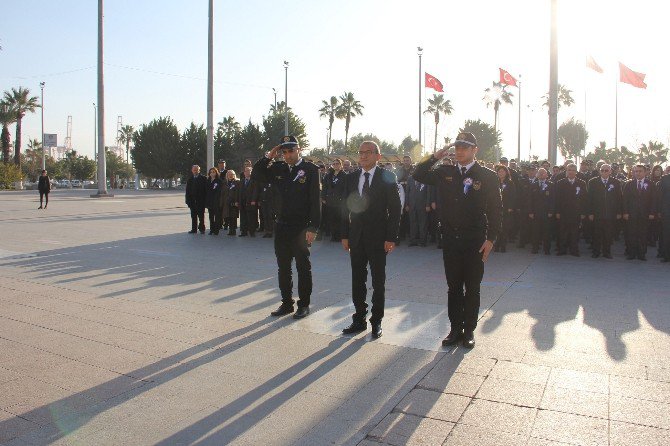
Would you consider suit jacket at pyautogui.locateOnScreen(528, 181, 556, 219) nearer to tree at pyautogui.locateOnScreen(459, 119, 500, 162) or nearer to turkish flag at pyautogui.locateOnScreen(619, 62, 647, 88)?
turkish flag at pyautogui.locateOnScreen(619, 62, 647, 88)

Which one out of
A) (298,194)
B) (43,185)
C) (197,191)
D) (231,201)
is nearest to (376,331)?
(298,194)

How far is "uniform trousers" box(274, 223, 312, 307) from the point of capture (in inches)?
263

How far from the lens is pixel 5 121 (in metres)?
70.2

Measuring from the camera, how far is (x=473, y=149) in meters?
5.52

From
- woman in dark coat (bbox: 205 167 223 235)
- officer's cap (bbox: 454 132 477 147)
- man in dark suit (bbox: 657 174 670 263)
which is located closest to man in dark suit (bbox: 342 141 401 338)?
officer's cap (bbox: 454 132 477 147)

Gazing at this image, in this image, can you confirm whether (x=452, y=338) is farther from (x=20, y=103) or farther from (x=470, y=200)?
(x=20, y=103)

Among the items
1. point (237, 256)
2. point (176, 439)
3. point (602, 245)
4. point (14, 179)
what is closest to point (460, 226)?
point (176, 439)

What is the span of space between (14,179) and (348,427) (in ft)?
199

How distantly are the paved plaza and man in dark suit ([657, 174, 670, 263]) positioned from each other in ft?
9.50

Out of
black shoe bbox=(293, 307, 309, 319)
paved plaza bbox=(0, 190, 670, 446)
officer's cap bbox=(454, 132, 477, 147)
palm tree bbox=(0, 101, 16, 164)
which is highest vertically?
palm tree bbox=(0, 101, 16, 164)

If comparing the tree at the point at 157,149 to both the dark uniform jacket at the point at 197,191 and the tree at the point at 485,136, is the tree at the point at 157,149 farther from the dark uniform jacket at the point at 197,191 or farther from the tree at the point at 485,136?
the dark uniform jacket at the point at 197,191

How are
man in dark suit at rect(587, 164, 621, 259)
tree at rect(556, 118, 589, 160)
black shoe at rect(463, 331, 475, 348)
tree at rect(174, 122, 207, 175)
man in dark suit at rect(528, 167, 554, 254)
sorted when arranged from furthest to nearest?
tree at rect(556, 118, 589, 160) < tree at rect(174, 122, 207, 175) < man in dark suit at rect(528, 167, 554, 254) < man in dark suit at rect(587, 164, 621, 259) < black shoe at rect(463, 331, 475, 348)

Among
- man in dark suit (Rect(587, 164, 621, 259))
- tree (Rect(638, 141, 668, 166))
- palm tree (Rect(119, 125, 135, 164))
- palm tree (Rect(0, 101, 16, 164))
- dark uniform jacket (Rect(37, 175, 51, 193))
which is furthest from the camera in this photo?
palm tree (Rect(119, 125, 135, 164))

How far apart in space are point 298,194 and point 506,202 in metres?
7.73
